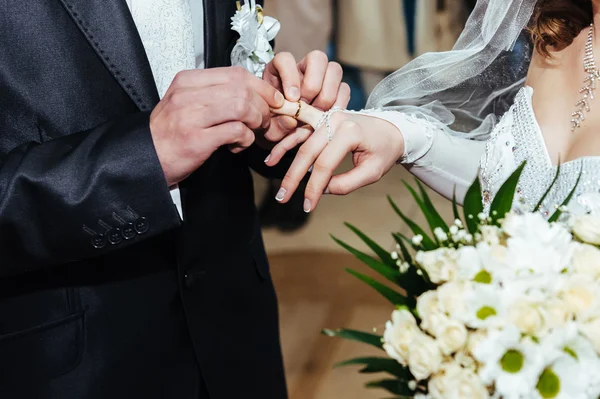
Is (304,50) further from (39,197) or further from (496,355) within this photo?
(496,355)

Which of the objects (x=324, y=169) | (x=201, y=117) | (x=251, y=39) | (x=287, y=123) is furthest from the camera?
(x=251, y=39)

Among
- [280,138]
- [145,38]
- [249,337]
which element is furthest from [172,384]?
[145,38]

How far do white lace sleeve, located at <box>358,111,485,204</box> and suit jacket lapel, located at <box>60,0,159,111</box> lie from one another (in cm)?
55

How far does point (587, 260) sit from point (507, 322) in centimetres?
13

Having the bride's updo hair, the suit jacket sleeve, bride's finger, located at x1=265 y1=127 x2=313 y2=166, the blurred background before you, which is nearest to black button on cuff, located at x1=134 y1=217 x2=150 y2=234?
the suit jacket sleeve

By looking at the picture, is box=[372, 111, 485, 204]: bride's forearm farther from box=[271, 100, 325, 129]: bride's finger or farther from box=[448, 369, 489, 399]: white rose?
box=[448, 369, 489, 399]: white rose

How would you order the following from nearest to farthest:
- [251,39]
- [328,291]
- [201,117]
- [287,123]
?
1. [201,117]
2. [287,123]
3. [251,39]
4. [328,291]

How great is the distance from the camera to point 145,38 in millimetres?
1399

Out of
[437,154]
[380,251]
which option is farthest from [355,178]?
[380,251]

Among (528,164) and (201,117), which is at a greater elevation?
(201,117)

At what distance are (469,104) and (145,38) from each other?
2.59 ft

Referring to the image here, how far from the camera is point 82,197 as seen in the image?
1.13 metres

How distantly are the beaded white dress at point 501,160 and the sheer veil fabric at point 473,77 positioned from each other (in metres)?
0.06

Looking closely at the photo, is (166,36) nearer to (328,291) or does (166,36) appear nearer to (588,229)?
(588,229)
